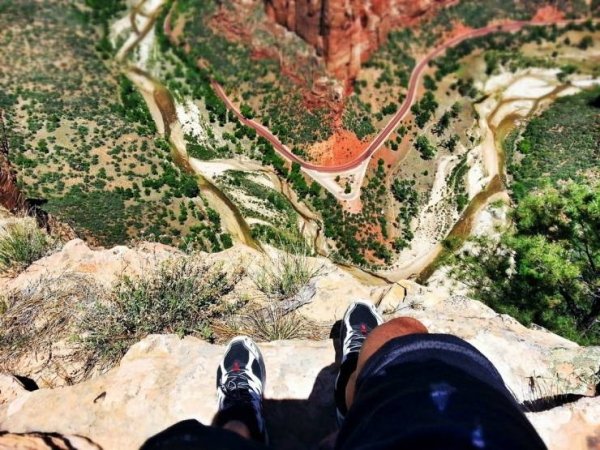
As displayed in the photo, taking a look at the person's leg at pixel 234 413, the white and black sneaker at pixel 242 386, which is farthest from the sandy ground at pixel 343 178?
the person's leg at pixel 234 413

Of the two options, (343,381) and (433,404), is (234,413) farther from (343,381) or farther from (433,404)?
(433,404)

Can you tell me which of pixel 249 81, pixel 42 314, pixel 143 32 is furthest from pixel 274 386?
pixel 143 32

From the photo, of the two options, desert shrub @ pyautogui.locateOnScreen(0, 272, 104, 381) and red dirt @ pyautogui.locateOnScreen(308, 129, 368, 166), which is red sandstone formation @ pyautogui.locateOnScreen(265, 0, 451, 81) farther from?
desert shrub @ pyautogui.locateOnScreen(0, 272, 104, 381)

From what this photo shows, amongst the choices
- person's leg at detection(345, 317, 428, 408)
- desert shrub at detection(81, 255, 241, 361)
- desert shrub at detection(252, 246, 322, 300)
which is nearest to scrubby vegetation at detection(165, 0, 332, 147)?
desert shrub at detection(252, 246, 322, 300)

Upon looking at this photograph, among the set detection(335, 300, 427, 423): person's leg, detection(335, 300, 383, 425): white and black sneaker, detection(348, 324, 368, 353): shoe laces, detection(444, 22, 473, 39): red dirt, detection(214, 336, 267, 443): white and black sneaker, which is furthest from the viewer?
detection(444, 22, 473, 39): red dirt

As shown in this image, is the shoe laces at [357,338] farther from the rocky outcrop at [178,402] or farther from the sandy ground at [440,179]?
the sandy ground at [440,179]
